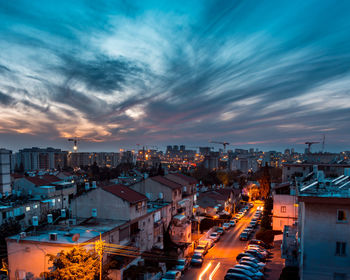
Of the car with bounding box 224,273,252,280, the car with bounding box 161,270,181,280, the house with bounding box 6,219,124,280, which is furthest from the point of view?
the car with bounding box 161,270,181,280

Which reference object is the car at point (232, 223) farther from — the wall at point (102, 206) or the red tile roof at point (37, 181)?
the red tile roof at point (37, 181)

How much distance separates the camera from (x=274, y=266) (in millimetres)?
19562

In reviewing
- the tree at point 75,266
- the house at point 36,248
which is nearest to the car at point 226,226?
the house at point 36,248

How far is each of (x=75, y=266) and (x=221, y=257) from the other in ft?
44.7

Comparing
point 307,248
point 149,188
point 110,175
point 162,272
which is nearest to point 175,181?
point 149,188

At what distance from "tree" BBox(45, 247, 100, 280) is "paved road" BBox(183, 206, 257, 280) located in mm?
8287

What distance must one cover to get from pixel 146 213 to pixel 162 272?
180 inches

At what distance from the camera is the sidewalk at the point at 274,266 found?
17913 millimetres

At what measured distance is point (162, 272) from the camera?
18.0 m

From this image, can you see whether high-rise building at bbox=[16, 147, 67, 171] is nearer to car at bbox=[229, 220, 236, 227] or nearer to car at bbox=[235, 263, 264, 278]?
car at bbox=[229, 220, 236, 227]

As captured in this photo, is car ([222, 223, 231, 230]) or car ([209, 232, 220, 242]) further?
car ([222, 223, 231, 230])

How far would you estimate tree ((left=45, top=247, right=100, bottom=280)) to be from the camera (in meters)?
11.7

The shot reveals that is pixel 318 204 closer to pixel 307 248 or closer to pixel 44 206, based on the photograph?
pixel 307 248

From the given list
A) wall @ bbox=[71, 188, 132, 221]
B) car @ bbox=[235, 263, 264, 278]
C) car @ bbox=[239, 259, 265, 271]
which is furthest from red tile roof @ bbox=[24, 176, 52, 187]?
car @ bbox=[235, 263, 264, 278]
